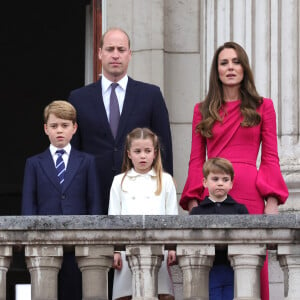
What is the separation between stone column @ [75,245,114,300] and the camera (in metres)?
10.8

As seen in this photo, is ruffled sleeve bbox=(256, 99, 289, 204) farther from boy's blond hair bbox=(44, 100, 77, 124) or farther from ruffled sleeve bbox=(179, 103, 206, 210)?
boy's blond hair bbox=(44, 100, 77, 124)

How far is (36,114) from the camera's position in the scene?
75.4 feet

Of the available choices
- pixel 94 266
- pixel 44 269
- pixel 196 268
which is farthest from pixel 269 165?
pixel 44 269

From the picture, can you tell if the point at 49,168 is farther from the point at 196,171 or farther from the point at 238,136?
the point at 238,136

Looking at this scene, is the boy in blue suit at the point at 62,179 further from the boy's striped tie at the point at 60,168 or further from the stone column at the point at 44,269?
the stone column at the point at 44,269

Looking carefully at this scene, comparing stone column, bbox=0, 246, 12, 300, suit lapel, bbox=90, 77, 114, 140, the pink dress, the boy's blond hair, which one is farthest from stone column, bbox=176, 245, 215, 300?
suit lapel, bbox=90, 77, 114, 140

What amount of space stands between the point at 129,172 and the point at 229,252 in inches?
41.0

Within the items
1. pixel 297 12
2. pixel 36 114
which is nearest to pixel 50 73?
pixel 36 114

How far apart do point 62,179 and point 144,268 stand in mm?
1014

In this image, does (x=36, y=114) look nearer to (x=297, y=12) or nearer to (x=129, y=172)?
(x=297, y=12)

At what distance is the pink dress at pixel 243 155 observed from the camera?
455 inches

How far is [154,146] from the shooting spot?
11.5 m

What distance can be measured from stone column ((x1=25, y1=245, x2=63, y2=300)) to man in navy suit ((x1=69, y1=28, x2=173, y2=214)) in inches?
40.4

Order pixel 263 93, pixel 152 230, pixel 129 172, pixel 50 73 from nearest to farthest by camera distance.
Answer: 1. pixel 152 230
2. pixel 129 172
3. pixel 263 93
4. pixel 50 73
